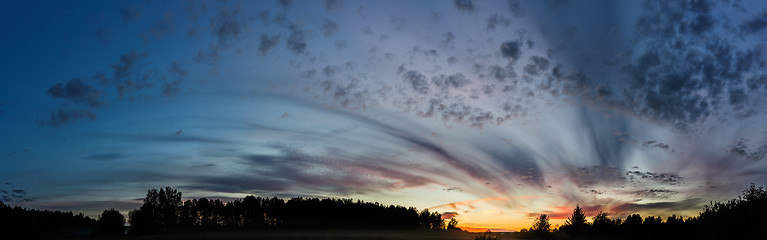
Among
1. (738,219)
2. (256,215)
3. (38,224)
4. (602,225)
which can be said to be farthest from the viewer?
(256,215)

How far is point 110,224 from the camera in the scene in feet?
523

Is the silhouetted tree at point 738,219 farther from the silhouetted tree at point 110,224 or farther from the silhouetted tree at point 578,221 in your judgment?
the silhouetted tree at point 110,224

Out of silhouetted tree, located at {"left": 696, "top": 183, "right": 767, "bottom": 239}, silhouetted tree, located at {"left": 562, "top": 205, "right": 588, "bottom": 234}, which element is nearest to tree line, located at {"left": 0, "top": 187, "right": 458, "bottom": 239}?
silhouetted tree, located at {"left": 562, "top": 205, "right": 588, "bottom": 234}

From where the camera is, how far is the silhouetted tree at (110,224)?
519ft

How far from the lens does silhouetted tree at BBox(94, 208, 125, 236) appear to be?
158 m

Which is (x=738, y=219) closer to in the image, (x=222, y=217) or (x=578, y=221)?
(x=578, y=221)

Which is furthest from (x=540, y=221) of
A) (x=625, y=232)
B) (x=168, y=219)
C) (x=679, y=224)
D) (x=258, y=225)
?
(x=168, y=219)

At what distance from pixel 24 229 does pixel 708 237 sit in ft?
475

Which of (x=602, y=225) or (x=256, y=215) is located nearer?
(x=602, y=225)

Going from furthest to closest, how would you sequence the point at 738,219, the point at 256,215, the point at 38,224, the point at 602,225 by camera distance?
the point at 256,215 → the point at 602,225 → the point at 38,224 → the point at 738,219

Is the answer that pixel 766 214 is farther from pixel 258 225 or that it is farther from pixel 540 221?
pixel 258 225

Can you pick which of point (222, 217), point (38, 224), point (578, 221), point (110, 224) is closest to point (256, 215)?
point (222, 217)

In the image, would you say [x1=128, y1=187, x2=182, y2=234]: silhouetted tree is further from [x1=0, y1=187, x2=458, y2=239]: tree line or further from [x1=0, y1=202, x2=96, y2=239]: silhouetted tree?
[x1=0, y1=202, x2=96, y2=239]: silhouetted tree

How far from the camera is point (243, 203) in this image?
620ft
